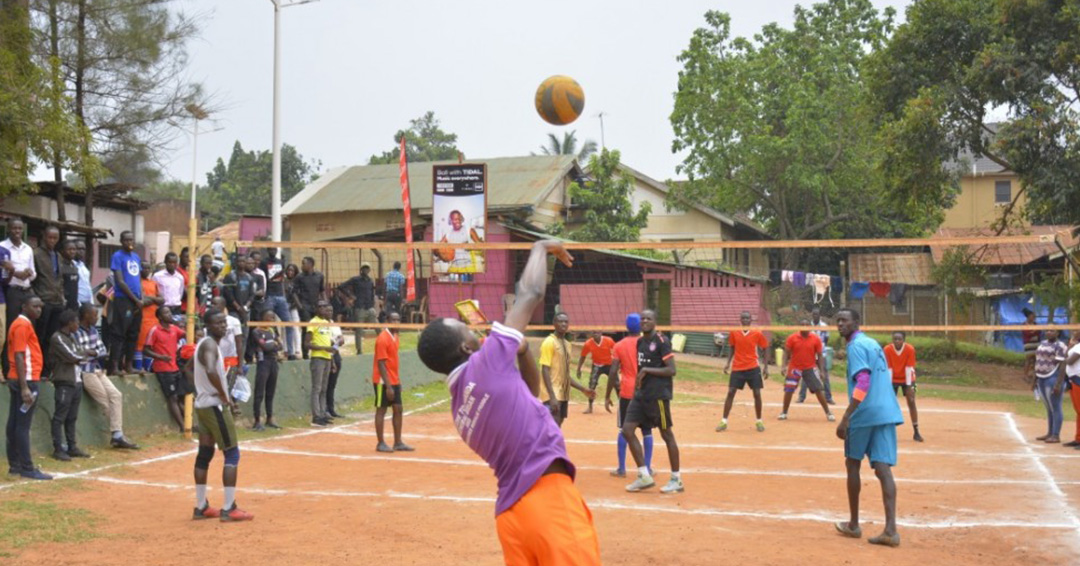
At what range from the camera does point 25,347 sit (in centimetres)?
1098

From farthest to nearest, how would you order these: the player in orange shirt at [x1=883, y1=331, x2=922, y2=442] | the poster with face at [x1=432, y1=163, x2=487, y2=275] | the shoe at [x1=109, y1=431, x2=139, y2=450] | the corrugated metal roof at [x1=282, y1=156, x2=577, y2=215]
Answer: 1. the corrugated metal roof at [x1=282, y1=156, x2=577, y2=215]
2. the poster with face at [x1=432, y1=163, x2=487, y2=275]
3. the player in orange shirt at [x1=883, y1=331, x2=922, y2=442]
4. the shoe at [x1=109, y1=431, x2=139, y2=450]

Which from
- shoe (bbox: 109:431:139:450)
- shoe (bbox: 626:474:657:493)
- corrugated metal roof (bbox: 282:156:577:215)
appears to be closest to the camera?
shoe (bbox: 626:474:657:493)

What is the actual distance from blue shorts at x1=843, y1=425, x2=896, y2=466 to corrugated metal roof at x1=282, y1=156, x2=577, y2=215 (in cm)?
2726

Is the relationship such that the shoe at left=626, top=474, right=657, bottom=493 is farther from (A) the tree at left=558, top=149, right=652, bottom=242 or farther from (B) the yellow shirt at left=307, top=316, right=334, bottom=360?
(A) the tree at left=558, top=149, right=652, bottom=242

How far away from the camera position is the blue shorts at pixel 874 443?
872cm

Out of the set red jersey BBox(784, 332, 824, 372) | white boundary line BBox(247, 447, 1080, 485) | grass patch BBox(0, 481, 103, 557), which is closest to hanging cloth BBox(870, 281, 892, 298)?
red jersey BBox(784, 332, 824, 372)

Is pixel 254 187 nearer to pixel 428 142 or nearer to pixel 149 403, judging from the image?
pixel 428 142

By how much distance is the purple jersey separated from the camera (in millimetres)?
4430

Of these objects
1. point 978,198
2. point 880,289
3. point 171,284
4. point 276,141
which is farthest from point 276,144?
point 978,198

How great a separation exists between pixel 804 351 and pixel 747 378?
6.61 ft

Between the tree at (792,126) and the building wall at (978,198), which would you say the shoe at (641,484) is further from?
the building wall at (978,198)

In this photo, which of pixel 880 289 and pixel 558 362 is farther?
pixel 880 289

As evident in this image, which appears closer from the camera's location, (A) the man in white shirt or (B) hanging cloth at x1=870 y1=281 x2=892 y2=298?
(A) the man in white shirt

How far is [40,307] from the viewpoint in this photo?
11.4 metres
